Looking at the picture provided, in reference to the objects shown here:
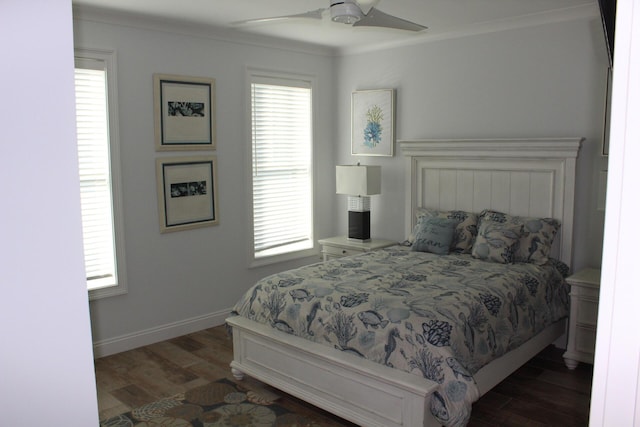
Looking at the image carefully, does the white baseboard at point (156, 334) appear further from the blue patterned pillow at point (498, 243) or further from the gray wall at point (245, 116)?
the blue patterned pillow at point (498, 243)

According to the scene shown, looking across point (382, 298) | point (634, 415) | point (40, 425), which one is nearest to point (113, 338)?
point (382, 298)

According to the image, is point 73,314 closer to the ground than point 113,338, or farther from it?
farther from it

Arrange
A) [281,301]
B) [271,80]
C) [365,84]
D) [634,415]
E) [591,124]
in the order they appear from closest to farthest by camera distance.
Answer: [634,415], [281,301], [591,124], [271,80], [365,84]

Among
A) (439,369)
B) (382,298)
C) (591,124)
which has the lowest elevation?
(439,369)

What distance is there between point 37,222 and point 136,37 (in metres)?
4.02

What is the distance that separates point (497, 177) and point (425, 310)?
1915 millimetres

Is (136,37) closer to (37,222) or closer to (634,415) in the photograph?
(37,222)

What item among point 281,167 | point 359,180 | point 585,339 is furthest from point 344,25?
point 585,339

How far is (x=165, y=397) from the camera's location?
3.48m

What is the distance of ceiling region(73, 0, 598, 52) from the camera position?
12.2 ft

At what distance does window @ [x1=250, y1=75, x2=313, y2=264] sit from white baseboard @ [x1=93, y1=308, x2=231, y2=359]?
702mm

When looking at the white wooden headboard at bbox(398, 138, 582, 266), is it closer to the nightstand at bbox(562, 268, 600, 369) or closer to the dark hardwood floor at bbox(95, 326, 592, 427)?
the nightstand at bbox(562, 268, 600, 369)

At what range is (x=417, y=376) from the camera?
107 inches

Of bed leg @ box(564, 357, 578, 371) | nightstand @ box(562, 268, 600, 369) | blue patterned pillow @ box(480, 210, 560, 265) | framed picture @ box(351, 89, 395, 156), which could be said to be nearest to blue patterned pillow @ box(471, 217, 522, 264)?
blue patterned pillow @ box(480, 210, 560, 265)
